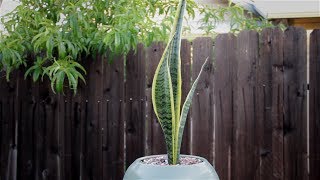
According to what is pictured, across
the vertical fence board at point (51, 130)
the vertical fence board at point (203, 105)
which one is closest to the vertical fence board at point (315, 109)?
the vertical fence board at point (203, 105)

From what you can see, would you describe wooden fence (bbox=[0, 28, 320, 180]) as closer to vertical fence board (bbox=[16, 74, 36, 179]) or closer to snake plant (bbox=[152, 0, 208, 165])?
vertical fence board (bbox=[16, 74, 36, 179])

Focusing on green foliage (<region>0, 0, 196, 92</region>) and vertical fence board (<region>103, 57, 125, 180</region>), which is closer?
green foliage (<region>0, 0, 196, 92</region>)

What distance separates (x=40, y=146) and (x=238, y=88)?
5.25 feet

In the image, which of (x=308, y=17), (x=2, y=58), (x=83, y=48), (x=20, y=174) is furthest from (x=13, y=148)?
(x=308, y=17)

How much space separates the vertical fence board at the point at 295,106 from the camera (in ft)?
10.1

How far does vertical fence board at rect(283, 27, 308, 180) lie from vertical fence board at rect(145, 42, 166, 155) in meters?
0.88

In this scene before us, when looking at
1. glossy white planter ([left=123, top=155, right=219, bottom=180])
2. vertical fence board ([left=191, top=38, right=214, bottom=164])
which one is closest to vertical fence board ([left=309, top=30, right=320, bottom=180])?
vertical fence board ([left=191, top=38, right=214, bottom=164])

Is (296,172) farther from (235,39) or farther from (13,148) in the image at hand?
(13,148)

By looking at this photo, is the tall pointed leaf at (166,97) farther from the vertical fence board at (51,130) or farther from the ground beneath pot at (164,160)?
the vertical fence board at (51,130)

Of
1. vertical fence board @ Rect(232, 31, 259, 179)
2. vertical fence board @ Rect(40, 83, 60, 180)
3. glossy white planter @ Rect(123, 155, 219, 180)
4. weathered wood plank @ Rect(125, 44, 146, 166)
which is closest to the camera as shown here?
glossy white planter @ Rect(123, 155, 219, 180)

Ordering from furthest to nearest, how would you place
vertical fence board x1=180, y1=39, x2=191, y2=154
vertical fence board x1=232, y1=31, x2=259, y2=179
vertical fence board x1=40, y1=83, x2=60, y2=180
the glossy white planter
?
vertical fence board x1=40, y1=83, x2=60, y2=180, vertical fence board x1=180, y1=39, x2=191, y2=154, vertical fence board x1=232, y1=31, x2=259, y2=179, the glossy white planter

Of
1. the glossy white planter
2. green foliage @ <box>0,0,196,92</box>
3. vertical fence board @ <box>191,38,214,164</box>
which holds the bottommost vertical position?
the glossy white planter

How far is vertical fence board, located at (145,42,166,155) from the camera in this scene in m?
3.40

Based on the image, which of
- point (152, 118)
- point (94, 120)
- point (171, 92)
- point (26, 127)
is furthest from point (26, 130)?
point (171, 92)
